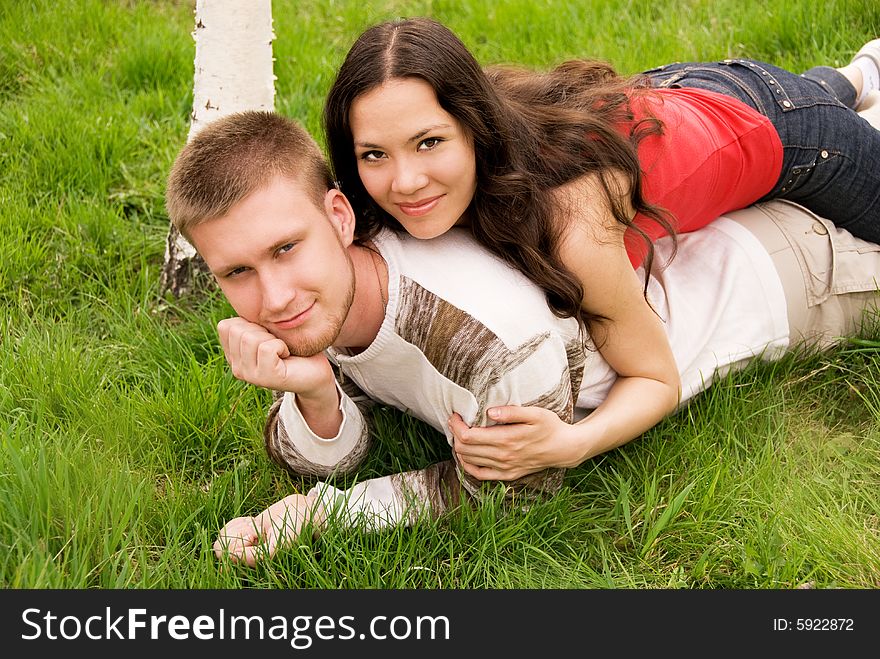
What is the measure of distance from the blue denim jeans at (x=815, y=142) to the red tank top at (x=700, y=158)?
0.27ft

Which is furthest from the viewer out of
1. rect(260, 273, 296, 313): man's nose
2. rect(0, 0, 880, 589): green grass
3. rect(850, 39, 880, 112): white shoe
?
rect(850, 39, 880, 112): white shoe

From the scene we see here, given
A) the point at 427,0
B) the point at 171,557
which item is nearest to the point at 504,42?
the point at 427,0

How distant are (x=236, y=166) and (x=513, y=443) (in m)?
1.03

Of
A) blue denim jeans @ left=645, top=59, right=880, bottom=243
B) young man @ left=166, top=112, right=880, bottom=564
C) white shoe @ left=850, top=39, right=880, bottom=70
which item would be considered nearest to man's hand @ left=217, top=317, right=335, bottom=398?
young man @ left=166, top=112, right=880, bottom=564

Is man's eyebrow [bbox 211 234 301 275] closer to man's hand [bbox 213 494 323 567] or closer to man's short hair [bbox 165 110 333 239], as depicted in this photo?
man's short hair [bbox 165 110 333 239]

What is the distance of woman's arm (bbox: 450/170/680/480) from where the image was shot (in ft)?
8.61

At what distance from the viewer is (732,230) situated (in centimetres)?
329

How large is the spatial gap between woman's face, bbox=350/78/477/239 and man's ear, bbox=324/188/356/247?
0.25 ft

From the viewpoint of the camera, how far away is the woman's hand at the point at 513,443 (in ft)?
8.60

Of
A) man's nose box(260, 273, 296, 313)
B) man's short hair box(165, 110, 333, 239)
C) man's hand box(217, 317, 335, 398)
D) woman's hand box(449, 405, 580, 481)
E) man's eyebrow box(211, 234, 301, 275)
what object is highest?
man's short hair box(165, 110, 333, 239)

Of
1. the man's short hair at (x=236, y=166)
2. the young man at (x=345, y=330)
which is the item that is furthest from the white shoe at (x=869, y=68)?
the man's short hair at (x=236, y=166)

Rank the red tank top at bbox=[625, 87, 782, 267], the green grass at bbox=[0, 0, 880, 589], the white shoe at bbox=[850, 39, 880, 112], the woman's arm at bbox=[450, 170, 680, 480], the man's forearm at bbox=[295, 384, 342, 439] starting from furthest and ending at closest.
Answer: the white shoe at bbox=[850, 39, 880, 112] < the red tank top at bbox=[625, 87, 782, 267] < the man's forearm at bbox=[295, 384, 342, 439] < the woman's arm at bbox=[450, 170, 680, 480] < the green grass at bbox=[0, 0, 880, 589]

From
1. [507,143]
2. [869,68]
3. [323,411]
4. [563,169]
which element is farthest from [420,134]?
[869,68]
